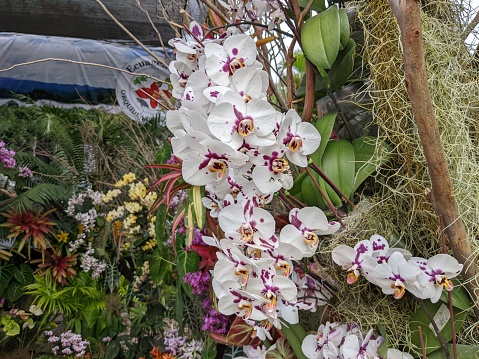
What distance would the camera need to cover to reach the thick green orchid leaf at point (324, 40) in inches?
22.6

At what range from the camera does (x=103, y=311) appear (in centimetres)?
232

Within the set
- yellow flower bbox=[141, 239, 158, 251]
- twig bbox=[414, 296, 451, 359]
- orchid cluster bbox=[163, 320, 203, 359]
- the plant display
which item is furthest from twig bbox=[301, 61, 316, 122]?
yellow flower bbox=[141, 239, 158, 251]

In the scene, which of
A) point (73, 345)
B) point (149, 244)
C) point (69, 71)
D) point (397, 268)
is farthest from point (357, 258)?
point (69, 71)

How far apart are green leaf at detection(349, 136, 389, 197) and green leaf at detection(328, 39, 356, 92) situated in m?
0.08

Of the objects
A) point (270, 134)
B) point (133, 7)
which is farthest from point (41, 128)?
point (270, 134)

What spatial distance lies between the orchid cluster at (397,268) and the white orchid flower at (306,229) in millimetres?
31

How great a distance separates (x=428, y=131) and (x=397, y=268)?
15 cm

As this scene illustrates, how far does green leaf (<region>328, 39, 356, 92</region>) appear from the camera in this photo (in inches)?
25.2

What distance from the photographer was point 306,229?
52cm

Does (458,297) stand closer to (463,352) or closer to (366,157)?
(463,352)

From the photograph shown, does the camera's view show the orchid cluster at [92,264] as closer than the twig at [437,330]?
No

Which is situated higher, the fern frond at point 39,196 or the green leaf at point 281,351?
the green leaf at point 281,351

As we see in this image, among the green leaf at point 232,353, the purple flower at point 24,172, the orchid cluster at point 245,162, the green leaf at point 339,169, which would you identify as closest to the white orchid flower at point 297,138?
the orchid cluster at point 245,162

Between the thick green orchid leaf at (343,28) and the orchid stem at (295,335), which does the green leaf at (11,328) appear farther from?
the thick green orchid leaf at (343,28)
